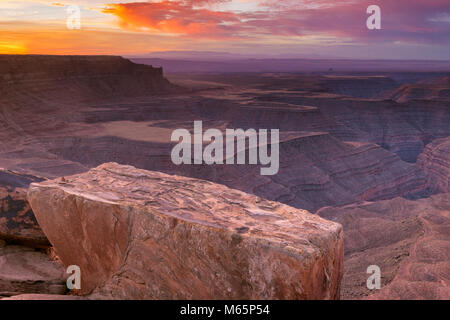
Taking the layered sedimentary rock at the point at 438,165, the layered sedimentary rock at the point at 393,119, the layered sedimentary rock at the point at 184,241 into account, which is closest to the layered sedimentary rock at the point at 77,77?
the layered sedimentary rock at the point at 393,119

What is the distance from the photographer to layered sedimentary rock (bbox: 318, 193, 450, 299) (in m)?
7.73

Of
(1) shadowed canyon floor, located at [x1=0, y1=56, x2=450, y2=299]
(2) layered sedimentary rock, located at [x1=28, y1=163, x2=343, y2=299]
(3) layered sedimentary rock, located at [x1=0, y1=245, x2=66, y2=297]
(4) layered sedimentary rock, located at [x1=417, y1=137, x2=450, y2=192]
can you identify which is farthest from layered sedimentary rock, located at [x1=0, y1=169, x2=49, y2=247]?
(4) layered sedimentary rock, located at [x1=417, y1=137, x2=450, y2=192]

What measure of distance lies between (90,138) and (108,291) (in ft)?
105

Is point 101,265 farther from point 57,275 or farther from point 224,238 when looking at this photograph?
point 224,238

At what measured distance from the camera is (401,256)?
1098cm

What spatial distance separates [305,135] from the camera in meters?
36.5

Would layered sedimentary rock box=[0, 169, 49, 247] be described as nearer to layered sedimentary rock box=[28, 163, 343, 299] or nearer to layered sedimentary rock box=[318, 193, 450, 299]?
layered sedimentary rock box=[28, 163, 343, 299]

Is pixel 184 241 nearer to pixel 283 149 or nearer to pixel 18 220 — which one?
pixel 18 220

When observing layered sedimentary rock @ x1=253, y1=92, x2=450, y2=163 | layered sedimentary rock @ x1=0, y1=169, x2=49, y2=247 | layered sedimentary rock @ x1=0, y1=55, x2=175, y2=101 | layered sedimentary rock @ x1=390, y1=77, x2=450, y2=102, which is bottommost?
layered sedimentary rock @ x1=253, y1=92, x2=450, y2=163

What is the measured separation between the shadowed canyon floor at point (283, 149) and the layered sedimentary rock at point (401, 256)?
5cm

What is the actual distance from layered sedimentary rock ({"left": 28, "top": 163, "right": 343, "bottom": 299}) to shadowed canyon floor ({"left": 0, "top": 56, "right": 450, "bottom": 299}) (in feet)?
4.00

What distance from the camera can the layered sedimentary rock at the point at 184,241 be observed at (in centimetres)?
385

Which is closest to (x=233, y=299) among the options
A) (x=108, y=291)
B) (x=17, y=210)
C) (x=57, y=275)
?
(x=108, y=291)

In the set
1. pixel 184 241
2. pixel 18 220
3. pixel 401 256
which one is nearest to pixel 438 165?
pixel 401 256
